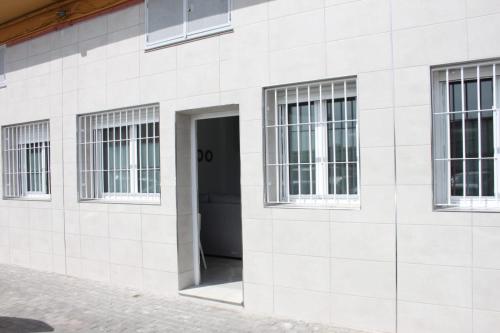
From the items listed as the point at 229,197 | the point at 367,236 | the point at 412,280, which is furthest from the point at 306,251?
the point at 229,197

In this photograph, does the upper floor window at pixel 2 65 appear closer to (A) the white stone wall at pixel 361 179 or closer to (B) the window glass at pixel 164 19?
(A) the white stone wall at pixel 361 179

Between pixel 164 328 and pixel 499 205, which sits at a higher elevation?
pixel 499 205

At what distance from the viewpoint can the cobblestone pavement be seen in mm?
4984

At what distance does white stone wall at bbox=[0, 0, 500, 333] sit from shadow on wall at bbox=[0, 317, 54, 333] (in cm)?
145

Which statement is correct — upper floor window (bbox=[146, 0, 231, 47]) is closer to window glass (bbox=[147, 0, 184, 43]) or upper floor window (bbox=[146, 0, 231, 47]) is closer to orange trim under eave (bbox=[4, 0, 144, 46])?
window glass (bbox=[147, 0, 184, 43])

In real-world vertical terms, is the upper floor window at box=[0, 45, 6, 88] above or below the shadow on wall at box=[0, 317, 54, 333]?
above

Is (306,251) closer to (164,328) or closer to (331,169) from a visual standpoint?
(331,169)

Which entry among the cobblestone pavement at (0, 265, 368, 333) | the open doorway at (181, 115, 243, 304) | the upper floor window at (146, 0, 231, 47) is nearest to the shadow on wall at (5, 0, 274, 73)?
the upper floor window at (146, 0, 231, 47)

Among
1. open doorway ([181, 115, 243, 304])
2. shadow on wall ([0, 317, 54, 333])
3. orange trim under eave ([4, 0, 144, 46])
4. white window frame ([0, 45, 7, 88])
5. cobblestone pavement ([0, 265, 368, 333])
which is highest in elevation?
orange trim under eave ([4, 0, 144, 46])

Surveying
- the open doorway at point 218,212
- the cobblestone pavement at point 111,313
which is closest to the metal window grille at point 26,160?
the cobblestone pavement at point 111,313

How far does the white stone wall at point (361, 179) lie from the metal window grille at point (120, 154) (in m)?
0.25

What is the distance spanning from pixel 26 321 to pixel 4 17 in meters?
5.45

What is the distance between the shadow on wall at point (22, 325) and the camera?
5113 mm

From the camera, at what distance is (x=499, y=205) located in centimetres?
406
